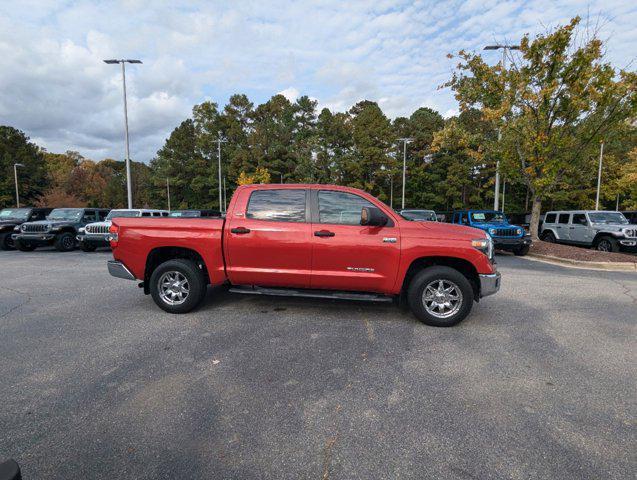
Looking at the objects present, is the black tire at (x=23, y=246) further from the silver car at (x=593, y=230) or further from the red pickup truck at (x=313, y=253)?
the silver car at (x=593, y=230)

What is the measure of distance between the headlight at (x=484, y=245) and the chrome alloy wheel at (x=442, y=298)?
24.2 inches

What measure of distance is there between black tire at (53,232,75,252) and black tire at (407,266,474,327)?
14119mm

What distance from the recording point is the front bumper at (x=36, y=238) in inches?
512

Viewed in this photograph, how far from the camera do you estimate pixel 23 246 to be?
532 inches

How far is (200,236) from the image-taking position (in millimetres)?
5047

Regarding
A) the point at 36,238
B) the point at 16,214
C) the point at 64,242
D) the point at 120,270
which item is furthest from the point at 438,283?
the point at 16,214

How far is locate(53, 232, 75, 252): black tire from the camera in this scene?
13.3m

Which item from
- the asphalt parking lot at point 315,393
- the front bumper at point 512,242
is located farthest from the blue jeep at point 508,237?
the asphalt parking lot at point 315,393

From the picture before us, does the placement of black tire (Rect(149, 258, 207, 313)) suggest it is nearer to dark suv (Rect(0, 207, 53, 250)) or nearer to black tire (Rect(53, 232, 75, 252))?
black tire (Rect(53, 232, 75, 252))

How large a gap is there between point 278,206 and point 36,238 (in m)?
12.8

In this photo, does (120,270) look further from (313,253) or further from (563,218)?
(563,218)

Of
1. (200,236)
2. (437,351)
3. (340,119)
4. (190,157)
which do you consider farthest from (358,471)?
(190,157)

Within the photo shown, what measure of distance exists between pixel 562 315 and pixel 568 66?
11.6 meters

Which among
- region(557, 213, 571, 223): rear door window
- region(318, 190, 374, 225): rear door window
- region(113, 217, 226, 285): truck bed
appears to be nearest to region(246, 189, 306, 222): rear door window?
region(318, 190, 374, 225): rear door window
